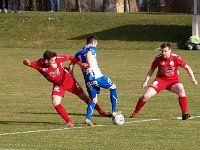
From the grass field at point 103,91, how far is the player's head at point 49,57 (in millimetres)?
1354

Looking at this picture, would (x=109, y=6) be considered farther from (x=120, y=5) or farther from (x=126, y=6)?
(x=120, y=5)

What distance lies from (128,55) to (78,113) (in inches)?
917

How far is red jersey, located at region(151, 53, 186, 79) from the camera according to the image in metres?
18.3

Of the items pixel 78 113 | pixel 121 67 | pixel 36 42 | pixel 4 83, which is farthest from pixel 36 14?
pixel 78 113

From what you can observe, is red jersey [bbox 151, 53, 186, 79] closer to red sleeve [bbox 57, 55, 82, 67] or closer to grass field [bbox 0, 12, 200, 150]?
grass field [bbox 0, 12, 200, 150]

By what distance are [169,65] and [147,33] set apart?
34.7 metres

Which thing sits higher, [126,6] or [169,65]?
[169,65]

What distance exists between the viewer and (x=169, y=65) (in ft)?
60.1

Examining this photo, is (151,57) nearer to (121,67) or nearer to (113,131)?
(121,67)

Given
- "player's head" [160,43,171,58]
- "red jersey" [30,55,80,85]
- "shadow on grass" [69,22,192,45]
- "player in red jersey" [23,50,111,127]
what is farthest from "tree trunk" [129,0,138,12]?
"red jersey" [30,55,80,85]

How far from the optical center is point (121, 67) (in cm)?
3538

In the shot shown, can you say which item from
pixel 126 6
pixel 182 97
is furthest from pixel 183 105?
pixel 126 6

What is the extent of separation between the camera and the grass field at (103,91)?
1500 centimetres

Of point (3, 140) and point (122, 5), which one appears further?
point (122, 5)
